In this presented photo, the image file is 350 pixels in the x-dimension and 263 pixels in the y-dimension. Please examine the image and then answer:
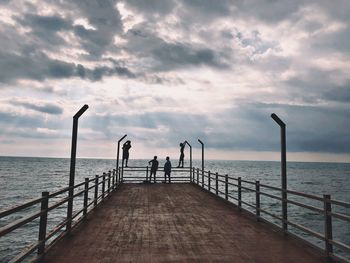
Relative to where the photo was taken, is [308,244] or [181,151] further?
[181,151]

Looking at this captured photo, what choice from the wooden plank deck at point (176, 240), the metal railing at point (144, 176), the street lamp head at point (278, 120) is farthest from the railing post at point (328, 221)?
the metal railing at point (144, 176)

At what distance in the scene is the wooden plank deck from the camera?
565 centimetres

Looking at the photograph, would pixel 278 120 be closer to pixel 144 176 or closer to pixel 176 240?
pixel 176 240

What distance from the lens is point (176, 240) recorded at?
6.83 m

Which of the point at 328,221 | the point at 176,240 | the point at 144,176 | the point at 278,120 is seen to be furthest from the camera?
the point at 144,176

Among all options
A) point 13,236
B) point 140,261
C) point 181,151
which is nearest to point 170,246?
point 140,261

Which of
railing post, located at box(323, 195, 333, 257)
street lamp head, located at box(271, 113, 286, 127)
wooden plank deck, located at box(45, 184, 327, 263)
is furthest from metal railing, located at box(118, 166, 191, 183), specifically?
railing post, located at box(323, 195, 333, 257)

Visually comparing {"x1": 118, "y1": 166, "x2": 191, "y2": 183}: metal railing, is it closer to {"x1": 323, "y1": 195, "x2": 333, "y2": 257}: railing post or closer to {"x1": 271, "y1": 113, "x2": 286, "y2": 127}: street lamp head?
{"x1": 271, "y1": 113, "x2": 286, "y2": 127}: street lamp head

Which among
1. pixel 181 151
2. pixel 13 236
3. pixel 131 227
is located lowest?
pixel 13 236

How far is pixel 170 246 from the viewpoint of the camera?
6336 millimetres

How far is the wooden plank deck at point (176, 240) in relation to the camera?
5.65m

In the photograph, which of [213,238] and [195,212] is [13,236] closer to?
[195,212]

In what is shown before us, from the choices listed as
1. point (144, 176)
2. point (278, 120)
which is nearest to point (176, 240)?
point (278, 120)

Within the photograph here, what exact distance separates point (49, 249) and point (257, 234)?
15.6 feet
